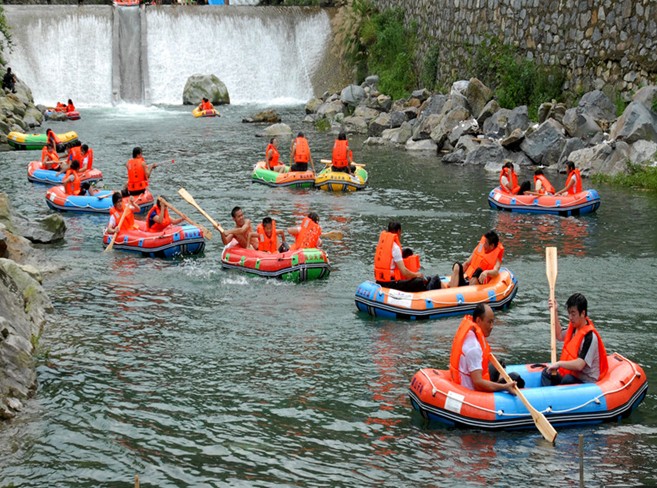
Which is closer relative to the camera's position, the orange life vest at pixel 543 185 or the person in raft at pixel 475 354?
the person in raft at pixel 475 354

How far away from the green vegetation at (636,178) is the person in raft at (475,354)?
1597cm

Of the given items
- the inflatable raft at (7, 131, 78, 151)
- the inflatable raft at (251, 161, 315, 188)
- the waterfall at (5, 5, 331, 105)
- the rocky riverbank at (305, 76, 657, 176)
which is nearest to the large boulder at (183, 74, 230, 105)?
the waterfall at (5, 5, 331, 105)

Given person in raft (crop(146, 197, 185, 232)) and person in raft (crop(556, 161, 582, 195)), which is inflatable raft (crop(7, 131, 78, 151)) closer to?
person in raft (crop(146, 197, 185, 232))

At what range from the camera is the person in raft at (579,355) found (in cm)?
1162

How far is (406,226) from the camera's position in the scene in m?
22.6

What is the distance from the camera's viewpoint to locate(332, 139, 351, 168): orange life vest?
27250 mm

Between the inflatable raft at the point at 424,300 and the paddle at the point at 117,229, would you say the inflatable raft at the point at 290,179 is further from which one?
the inflatable raft at the point at 424,300

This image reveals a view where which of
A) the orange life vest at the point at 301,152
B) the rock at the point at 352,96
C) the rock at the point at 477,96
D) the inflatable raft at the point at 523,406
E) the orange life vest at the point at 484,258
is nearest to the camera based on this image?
the inflatable raft at the point at 523,406

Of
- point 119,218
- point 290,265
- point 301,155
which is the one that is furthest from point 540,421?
point 301,155

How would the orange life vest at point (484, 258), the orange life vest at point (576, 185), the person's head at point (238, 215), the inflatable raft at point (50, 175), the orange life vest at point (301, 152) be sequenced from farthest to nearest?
the orange life vest at point (301, 152) < the inflatable raft at point (50, 175) < the orange life vest at point (576, 185) < the person's head at point (238, 215) < the orange life vest at point (484, 258)

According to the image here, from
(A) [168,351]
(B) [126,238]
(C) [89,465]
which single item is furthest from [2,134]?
(C) [89,465]

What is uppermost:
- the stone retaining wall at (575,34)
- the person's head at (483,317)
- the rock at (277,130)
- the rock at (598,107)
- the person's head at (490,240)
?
the stone retaining wall at (575,34)

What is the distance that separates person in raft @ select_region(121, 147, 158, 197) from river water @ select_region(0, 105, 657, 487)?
1035 millimetres

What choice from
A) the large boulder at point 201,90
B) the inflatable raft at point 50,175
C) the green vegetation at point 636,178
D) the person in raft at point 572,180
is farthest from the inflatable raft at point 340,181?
the large boulder at point 201,90
